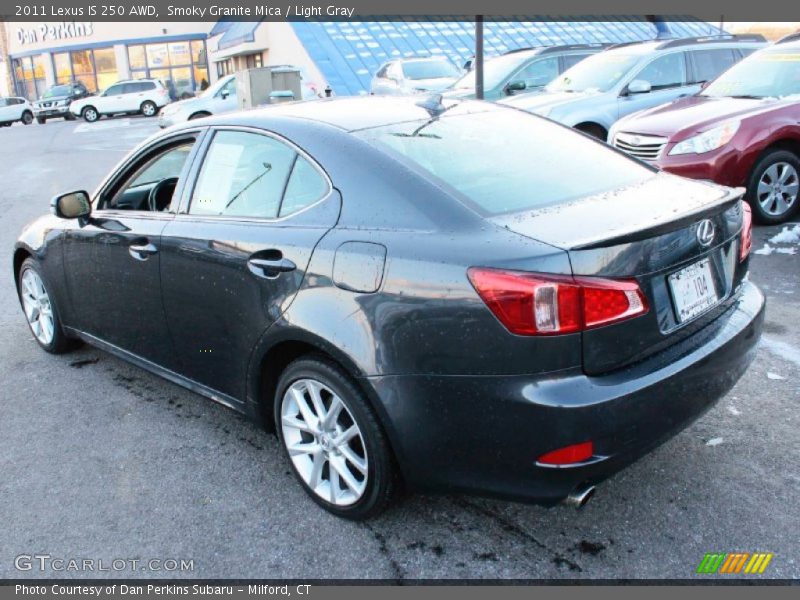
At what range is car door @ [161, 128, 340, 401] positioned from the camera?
3006 millimetres

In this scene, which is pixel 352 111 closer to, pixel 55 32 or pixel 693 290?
pixel 693 290

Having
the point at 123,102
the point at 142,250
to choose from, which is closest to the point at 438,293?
the point at 142,250

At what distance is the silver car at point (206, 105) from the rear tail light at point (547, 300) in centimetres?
1936

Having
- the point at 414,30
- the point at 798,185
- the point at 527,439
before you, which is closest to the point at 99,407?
the point at 527,439

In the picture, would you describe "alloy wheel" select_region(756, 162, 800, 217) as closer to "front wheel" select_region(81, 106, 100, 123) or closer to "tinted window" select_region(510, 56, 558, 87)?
"tinted window" select_region(510, 56, 558, 87)

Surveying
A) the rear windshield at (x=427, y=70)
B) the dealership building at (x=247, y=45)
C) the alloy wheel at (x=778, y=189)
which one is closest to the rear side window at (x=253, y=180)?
the alloy wheel at (x=778, y=189)

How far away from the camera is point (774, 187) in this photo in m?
7.01

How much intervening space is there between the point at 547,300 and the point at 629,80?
876cm

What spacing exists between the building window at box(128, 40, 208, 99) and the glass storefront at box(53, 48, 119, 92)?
6.21 ft

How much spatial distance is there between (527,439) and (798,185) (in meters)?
5.92

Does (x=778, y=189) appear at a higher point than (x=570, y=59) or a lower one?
lower

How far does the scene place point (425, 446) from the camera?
262cm

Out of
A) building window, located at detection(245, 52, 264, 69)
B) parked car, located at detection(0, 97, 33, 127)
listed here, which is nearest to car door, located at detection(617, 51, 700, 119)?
building window, located at detection(245, 52, 264, 69)

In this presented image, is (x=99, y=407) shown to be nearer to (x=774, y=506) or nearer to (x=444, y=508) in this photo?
(x=444, y=508)
